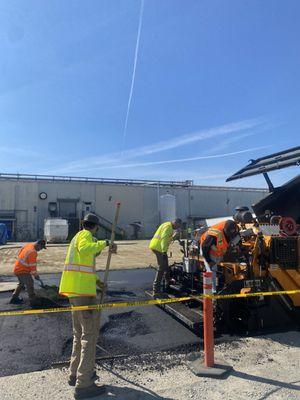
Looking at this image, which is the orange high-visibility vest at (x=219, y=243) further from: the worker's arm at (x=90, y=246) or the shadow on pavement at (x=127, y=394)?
the shadow on pavement at (x=127, y=394)

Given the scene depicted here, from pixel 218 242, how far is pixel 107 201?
120 feet

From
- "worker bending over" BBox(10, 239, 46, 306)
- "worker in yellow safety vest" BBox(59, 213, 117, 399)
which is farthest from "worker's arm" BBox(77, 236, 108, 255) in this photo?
"worker bending over" BBox(10, 239, 46, 306)

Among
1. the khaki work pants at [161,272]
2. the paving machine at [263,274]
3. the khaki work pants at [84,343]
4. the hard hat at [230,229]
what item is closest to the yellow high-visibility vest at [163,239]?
the khaki work pants at [161,272]

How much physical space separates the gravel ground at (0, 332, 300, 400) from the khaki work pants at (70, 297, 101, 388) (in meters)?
0.19

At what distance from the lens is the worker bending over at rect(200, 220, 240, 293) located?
238 inches

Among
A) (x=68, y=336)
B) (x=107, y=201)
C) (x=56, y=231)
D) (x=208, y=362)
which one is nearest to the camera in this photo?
(x=208, y=362)

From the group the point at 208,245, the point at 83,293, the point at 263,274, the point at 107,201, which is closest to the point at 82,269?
the point at 83,293

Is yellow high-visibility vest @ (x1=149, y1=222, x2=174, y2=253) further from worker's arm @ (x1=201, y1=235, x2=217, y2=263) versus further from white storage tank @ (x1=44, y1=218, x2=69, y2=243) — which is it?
white storage tank @ (x1=44, y1=218, x2=69, y2=243)

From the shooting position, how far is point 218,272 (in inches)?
252

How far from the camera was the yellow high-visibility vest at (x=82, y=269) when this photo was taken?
4.01m

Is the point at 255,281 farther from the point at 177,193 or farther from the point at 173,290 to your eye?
the point at 177,193

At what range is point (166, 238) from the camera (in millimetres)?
8164

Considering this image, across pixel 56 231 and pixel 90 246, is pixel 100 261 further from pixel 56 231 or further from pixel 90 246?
pixel 56 231

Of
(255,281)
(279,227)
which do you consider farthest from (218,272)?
Answer: (279,227)
